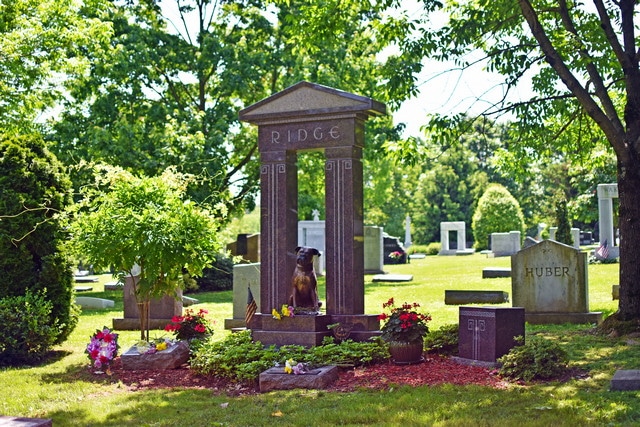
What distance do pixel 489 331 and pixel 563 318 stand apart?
4893mm

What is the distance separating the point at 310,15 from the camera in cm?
1455

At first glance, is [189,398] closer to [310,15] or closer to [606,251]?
[310,15]

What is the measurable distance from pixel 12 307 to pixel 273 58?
1698 cm

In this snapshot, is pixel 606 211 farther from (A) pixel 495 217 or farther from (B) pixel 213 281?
(A) pixel 495 217

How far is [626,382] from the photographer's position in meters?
7.65

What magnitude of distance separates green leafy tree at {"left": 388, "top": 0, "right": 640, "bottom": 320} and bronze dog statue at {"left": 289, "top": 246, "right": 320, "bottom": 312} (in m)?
3.75

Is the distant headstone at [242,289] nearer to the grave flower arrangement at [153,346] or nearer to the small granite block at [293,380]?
the grave flower arrangement at [153,346]

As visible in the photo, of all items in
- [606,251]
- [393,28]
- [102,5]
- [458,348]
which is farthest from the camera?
[606,251]

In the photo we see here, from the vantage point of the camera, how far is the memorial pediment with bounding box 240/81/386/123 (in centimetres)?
1081

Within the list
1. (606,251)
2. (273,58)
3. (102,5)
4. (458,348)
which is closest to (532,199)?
(606,251)

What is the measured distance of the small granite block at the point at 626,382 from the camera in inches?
300


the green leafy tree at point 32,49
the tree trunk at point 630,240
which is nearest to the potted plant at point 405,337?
the tree trunk at point 630,240

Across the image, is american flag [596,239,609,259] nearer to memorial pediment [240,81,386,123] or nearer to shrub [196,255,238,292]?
shrub [196,255,238,292]

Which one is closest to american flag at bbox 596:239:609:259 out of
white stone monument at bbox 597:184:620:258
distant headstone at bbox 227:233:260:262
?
white stone monument at bbox 597:184:620:258
